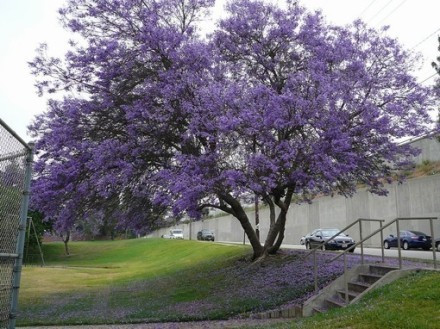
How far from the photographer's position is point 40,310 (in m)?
15.8

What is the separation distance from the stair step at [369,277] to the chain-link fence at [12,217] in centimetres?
823

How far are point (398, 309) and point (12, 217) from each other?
5857mm

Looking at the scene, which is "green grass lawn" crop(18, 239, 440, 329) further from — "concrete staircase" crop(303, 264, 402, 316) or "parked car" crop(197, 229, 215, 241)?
"parked car" crop(197, 229, 215, 241)

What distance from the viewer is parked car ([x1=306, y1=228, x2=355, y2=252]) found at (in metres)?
28.1

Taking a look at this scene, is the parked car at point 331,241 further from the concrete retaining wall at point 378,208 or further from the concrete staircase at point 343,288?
the concrete staircase at point 343,288

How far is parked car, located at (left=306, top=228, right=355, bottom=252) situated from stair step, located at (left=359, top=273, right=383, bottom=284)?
15.8 metres

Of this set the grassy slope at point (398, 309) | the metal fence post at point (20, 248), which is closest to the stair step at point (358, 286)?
the grassy slope at point (398, 309)

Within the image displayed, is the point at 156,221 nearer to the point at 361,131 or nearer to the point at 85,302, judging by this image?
the point at 85,302

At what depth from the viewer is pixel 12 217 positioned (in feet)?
18.0

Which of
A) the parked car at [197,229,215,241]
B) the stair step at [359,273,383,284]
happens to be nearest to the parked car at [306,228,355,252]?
the stair step at [359,273,383,284]

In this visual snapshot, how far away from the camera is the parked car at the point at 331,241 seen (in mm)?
28125

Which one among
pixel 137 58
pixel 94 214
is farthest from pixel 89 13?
pixel 94 214

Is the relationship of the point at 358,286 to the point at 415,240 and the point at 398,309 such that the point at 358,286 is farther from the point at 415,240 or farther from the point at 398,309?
the point at 415,240

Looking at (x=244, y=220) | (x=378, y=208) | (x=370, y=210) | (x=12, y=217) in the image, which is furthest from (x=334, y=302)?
(x=370, y=210)
